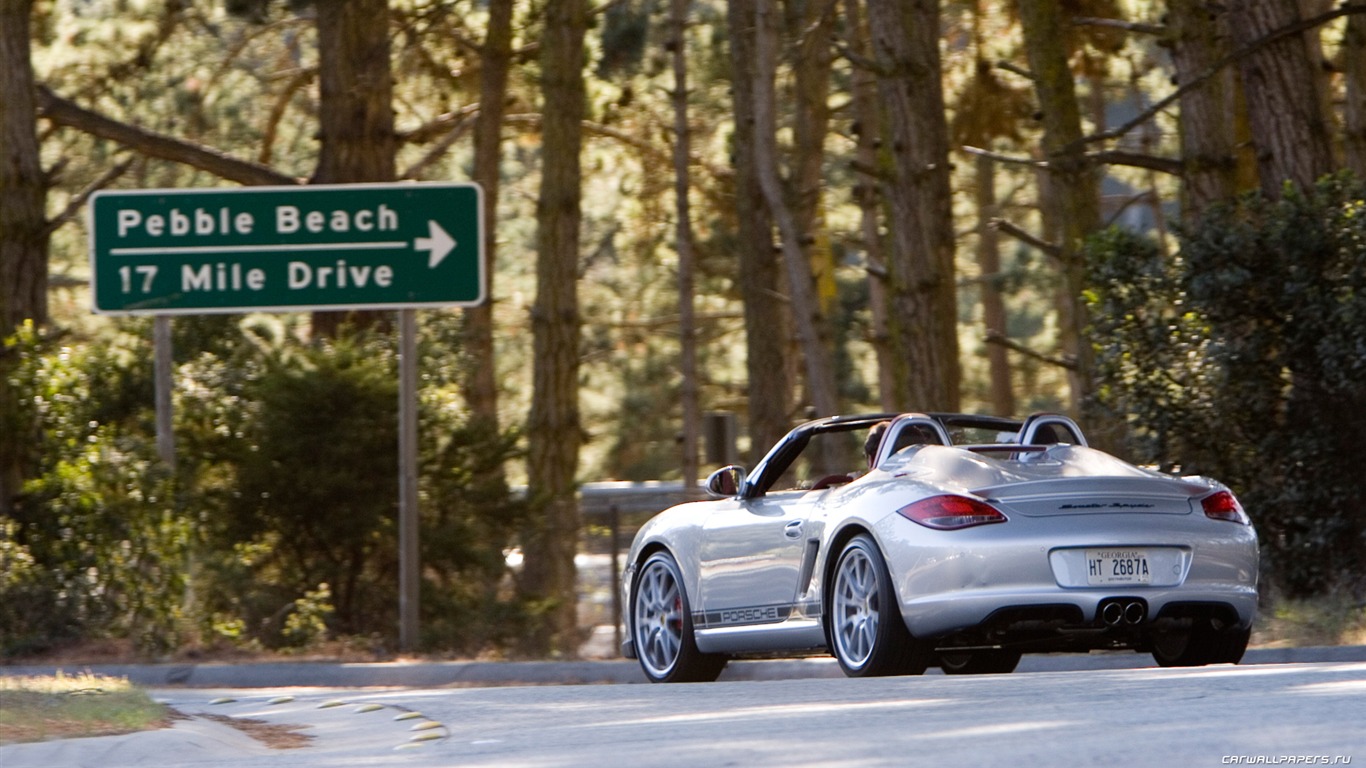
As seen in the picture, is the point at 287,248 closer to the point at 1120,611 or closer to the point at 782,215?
the point at 782,215

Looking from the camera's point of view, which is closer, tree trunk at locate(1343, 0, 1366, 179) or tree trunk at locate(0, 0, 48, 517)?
tree trunk at locate(1343, 0, 1366, 179)

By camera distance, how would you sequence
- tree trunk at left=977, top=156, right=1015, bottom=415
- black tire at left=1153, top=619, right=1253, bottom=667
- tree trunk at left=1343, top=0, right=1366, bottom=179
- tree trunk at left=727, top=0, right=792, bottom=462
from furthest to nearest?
tree trunk at left=977, top=156, right=1015, bottom=415 < tree trunk at left=727, top=0, right=792, bottom=462 < tree trunk at left=1343, top=0, right=1366, bottom=179 < black tire at left=1153, top=619, right=1253, bottom=667

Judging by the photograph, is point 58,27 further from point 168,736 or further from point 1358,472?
point 168,736

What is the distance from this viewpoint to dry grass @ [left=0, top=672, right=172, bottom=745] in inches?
327

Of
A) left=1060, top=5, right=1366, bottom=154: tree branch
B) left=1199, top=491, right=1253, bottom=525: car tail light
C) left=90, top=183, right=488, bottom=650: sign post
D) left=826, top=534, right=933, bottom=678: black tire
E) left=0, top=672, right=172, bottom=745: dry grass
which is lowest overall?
left=0, top=672, right=172, bottom=745: dry grass

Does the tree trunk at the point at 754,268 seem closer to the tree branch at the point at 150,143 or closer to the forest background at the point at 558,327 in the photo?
the forest background at the point at 558,327

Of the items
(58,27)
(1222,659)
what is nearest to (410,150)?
(58,27)

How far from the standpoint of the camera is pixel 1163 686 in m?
8.65

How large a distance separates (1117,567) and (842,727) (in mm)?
2363

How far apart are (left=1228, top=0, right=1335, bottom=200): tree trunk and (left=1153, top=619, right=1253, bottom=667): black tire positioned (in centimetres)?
603

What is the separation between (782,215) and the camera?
72.6 feet

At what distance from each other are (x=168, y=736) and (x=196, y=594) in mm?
8673

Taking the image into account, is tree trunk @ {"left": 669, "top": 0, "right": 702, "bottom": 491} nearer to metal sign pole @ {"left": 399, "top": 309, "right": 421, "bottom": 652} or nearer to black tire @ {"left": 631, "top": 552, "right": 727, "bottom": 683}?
metal sign pole @ {"left": 399, "top": 309, "right": 421, "bottom": 652}

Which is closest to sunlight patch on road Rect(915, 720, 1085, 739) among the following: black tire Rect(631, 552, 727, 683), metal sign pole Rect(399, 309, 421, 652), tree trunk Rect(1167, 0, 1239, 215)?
black tire Rect(631, 552, 727, 683)
